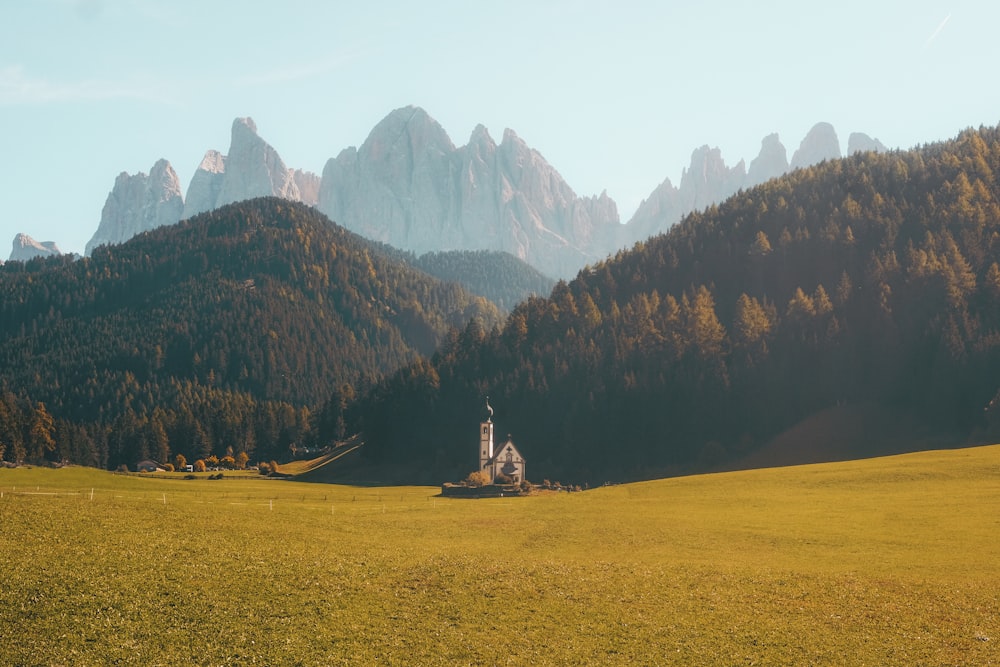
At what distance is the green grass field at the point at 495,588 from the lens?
3212 centimetres

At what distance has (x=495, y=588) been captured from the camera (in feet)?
130

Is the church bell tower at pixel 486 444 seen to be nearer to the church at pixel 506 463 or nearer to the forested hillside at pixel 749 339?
the church at pixel 506 463

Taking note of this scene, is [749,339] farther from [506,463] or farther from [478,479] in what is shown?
[478,479]

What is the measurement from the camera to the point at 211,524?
165ft

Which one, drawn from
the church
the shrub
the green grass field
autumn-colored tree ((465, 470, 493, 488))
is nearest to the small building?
the church

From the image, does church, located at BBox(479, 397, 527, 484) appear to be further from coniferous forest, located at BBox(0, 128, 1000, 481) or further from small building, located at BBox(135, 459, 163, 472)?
small building, located at BBox(135, 459, 163, 472)

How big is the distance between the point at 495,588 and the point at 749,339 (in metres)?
108

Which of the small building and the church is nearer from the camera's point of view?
the church

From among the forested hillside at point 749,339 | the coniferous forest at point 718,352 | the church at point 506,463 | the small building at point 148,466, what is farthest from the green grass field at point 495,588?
the small building at point 148,466

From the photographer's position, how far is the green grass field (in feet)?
105

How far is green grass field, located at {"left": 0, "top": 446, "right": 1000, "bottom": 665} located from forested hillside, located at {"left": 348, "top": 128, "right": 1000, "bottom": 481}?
63475mm

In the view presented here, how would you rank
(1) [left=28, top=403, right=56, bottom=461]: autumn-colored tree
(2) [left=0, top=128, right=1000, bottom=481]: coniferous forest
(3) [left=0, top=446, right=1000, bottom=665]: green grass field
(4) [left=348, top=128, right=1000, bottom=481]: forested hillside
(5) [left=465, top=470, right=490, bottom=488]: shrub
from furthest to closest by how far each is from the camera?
(1) [left=28, top=403, right=56, bottom=461]: autumn-colored tree → (2) [left=0, top=128, right=1000, bottom=481]: coniferous forest → (4) [left=348, top=128, right=1000, bottom=481]: forested hillside → (5) [left=465, top=470, right=490, bottom=488]: shrub → (3) [left=0, top=446, right=1000, bottom=665]: green grass field

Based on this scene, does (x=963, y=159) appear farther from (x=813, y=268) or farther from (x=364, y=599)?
(x=364, y=599)

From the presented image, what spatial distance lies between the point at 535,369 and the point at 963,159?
103 metres
